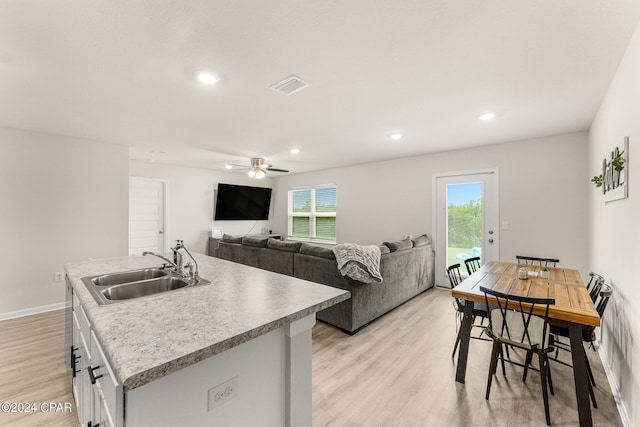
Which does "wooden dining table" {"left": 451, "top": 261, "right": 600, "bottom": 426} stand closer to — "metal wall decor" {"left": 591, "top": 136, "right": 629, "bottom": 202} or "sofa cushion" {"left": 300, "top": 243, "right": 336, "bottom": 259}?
"metal wall decor" {"left": 591, "top": 136, "right": 629, "bottom": 202}

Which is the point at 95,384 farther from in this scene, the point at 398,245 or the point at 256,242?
the point at 398,245

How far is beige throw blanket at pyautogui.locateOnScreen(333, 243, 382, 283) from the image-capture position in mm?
2951

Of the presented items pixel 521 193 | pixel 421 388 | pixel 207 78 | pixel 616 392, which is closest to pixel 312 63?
pixel 207 78

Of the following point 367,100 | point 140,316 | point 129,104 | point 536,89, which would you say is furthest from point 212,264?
point 536,89

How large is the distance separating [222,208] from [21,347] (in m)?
4.21

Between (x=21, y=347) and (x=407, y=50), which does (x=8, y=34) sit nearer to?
(x=407, y=50)

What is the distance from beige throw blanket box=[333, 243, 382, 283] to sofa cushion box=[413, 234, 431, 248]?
148 cm

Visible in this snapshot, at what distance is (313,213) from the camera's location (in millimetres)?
6984

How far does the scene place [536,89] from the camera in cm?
238

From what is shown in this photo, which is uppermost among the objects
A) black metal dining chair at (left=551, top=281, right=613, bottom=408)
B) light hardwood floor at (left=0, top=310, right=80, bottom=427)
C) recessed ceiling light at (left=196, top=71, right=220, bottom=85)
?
recessed ceiling light at (left=196, top=71, right=220, bottom=85)

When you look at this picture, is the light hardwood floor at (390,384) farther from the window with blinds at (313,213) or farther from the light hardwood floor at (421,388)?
the window with blinds at (313,213)

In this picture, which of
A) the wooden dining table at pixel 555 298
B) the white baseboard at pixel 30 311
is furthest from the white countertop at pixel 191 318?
the white baseboard at pixel 30 311

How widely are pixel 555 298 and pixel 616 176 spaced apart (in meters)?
1.05

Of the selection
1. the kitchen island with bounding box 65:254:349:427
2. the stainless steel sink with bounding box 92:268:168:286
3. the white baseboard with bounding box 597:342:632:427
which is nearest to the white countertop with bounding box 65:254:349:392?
the kitchen island with bounding box 65:254:349:427
